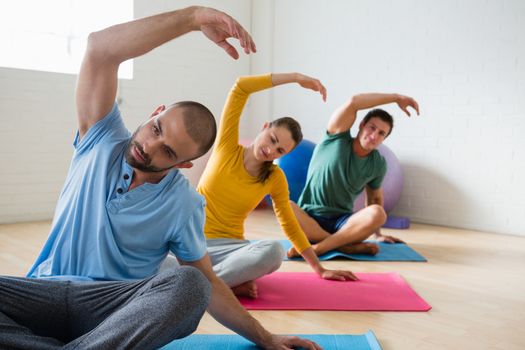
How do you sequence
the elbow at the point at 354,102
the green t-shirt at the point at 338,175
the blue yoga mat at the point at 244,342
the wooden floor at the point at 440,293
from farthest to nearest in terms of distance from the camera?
the green t-shirt at the point at 338,175, the elbow at the point at 354,102, the wooden floor at the point at 440,293, the blue yoga mat at the point at 244,342

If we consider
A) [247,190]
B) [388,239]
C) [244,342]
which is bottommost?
[388,239]

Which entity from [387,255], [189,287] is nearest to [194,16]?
[189,287]

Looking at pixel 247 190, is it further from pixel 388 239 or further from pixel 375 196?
pixel 388 239

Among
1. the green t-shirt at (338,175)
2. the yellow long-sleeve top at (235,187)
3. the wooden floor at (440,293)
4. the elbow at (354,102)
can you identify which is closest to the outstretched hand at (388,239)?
the wooden floor at (440,293)

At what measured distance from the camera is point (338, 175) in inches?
145

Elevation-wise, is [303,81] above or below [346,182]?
above

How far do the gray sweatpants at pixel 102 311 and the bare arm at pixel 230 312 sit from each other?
125mm

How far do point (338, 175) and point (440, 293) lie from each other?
3.91ft

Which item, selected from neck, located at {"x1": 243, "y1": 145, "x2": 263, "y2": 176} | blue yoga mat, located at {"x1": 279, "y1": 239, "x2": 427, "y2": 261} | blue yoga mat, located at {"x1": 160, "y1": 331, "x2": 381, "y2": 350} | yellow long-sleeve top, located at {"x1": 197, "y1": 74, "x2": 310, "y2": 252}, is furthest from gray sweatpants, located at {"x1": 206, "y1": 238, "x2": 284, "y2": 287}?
blue yoga mat, located at {"x1": 279, "y1": 239, "x2": 427, "y2": 261}

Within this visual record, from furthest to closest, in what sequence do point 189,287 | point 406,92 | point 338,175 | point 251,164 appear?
point 406,92 < point 338,175 < point 251,164 < point 189,287

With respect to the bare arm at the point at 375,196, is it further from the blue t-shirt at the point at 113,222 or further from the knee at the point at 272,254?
the blue t-shirt at the point at 113,222

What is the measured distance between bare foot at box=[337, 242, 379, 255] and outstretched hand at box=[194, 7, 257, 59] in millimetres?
2260

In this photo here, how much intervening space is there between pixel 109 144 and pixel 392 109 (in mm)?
4111

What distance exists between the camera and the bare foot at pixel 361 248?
3.53 metres
